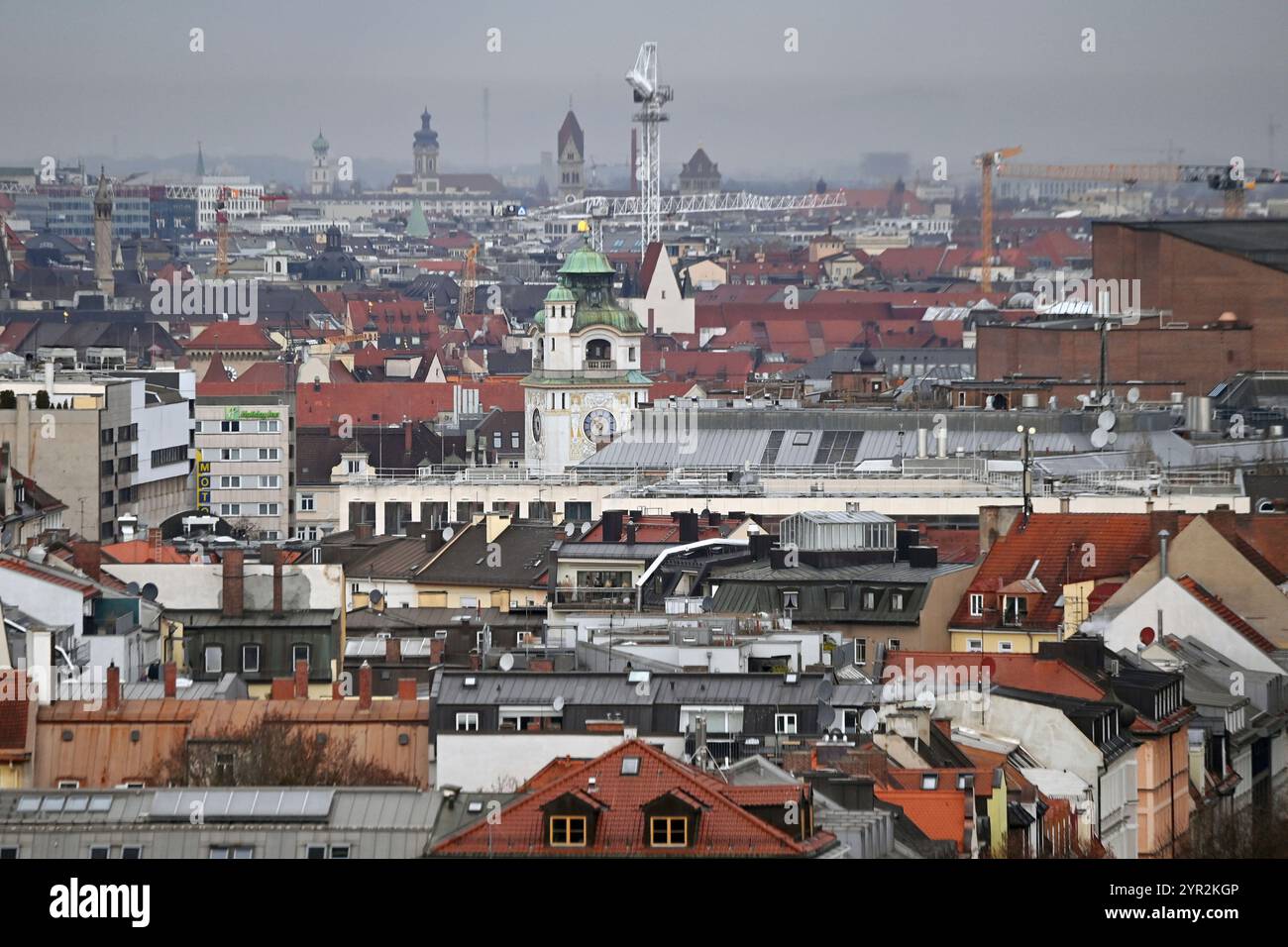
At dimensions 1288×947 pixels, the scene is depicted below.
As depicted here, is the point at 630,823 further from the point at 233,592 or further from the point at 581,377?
the point at 581,377

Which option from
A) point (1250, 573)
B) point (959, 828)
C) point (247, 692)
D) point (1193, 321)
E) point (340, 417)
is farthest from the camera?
point (340, 417)

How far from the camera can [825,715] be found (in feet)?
72.2

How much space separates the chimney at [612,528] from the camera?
35.6 meters

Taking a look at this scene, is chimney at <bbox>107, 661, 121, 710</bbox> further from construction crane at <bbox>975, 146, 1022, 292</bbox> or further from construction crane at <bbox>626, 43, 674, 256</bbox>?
construction crane at <bbox>975, 146, 1022, 292</bbox>

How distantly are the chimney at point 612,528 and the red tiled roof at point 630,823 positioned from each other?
19.3m

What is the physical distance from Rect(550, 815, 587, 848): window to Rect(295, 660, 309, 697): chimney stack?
824 cm

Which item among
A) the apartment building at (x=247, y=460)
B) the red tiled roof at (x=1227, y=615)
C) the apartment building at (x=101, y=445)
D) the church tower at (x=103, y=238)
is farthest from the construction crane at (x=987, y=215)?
the red tiled roof at (x=1227, y=615)

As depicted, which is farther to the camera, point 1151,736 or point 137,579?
point 137,579

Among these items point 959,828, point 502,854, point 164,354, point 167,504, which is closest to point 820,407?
point 167,504

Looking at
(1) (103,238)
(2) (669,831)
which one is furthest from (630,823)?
(1) (103,238)

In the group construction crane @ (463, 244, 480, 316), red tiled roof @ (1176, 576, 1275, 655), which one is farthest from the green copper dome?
construction crane @ (463, 244, 480, 316)
